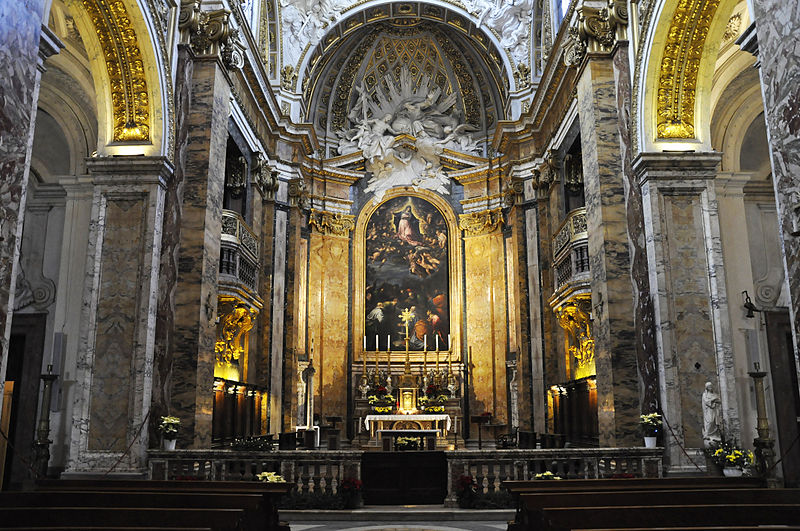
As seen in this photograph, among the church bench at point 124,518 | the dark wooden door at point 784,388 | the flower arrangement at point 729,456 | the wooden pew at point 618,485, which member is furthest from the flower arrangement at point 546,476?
the church bench at point 124,518

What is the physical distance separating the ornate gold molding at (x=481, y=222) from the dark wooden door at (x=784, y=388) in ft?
34.1

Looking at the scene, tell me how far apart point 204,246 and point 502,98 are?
14.6 metres

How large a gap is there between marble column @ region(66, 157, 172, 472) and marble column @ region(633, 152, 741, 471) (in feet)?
27.4

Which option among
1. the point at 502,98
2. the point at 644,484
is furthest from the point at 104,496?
the point at 502,98

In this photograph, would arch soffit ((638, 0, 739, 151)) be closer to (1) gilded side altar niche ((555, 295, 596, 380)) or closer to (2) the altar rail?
(1) gilded side altar niche ((555, 295, 596, 380))

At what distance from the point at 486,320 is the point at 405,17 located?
10.3 metres

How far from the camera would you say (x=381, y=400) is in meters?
21.9

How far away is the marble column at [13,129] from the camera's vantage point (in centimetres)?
720

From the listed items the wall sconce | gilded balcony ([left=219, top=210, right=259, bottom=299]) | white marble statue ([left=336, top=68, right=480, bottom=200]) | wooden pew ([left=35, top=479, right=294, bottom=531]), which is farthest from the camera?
white marble statue ([left=336, top=68, right=480, bottom=200])

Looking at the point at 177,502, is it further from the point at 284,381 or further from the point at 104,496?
the point at 284,381

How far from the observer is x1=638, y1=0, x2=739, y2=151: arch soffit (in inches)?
484

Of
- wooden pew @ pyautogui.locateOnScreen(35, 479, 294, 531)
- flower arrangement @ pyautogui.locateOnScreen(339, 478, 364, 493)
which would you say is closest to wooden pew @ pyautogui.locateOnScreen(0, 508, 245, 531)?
wooden pew @ pyautogui.locateOnScreen(35, 479, 294, 531)

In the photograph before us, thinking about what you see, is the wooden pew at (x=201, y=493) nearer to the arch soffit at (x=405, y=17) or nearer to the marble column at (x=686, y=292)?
the marble column at (x=686, y=292)

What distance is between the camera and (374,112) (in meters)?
26.3
